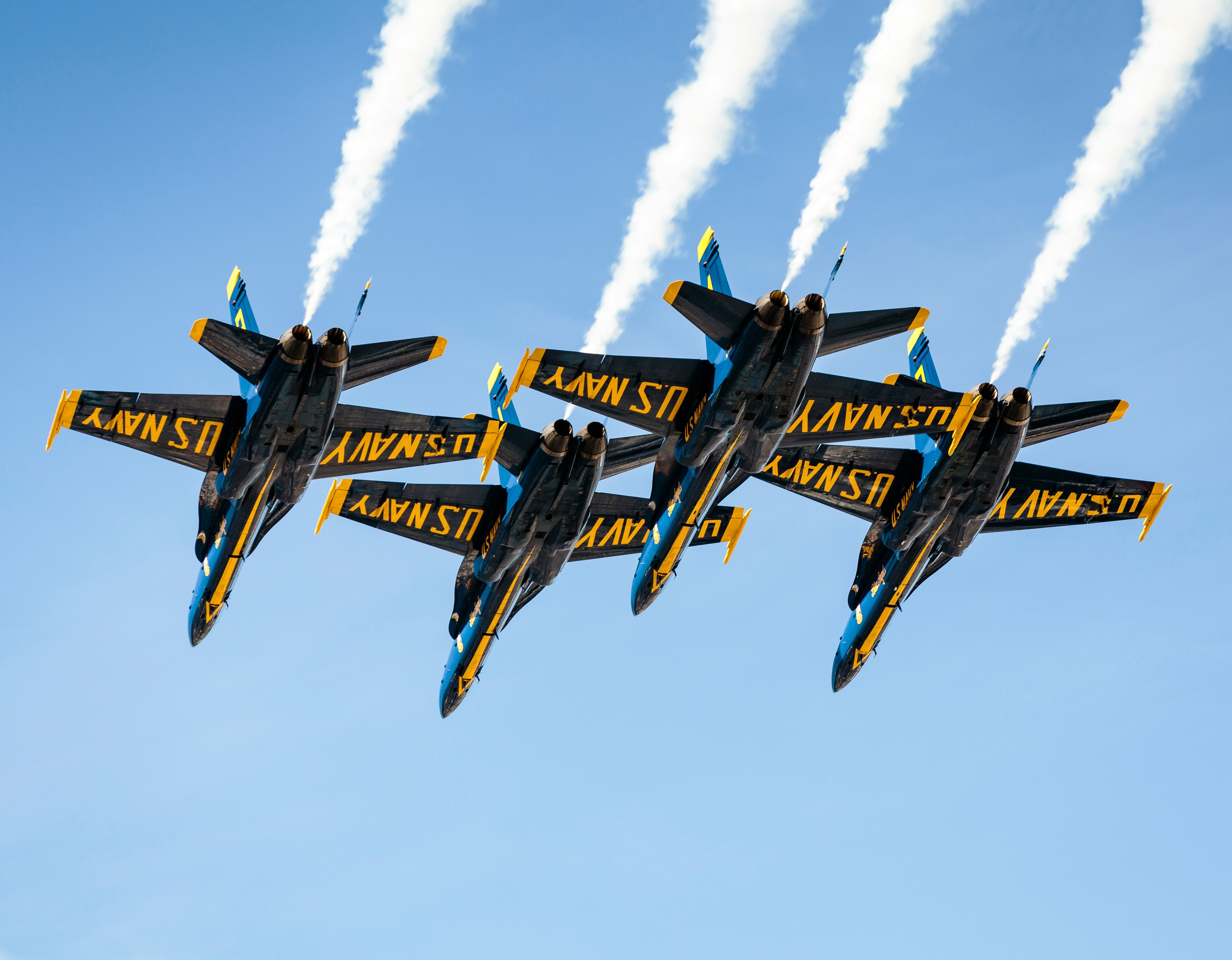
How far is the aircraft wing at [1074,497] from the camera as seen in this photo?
5019cm

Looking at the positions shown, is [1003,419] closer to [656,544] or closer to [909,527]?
[909,527]

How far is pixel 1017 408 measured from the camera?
4478 cm

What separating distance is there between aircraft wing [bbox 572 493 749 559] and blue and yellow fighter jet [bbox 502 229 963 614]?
2679 millimetres

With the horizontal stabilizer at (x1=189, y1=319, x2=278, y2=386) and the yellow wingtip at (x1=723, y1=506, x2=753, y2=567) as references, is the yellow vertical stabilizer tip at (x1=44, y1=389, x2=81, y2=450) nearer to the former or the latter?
the horizontal stabilizer at (x1=189, y1=319, x2=278, y2=386)

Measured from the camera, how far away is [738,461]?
45.0 metres

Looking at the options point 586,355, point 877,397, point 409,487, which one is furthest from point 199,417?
point 877,397

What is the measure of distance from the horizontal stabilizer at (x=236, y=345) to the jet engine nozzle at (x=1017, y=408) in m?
21.4

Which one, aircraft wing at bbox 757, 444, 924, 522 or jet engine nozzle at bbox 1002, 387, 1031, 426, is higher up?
jet engine nozzle at bbox 1002, 387, 1031, 426

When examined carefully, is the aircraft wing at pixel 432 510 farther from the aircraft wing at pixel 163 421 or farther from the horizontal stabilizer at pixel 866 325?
the horizontal stabilizer at pixel 866 325

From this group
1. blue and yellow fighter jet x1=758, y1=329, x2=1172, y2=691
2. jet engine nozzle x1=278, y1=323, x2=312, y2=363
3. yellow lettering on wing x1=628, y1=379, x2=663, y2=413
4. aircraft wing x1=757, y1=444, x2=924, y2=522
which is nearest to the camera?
jet engine nozzle x1=278, y1=323, x2=312, y2=363

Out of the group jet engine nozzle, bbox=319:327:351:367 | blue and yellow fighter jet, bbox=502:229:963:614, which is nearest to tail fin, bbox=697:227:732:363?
blue and yellow fighter jet, bbox=502:229:963:614

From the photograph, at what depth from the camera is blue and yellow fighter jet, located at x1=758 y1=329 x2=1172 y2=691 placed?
4672cm

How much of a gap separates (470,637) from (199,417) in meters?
12.6

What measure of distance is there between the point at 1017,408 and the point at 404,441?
59.9ft
